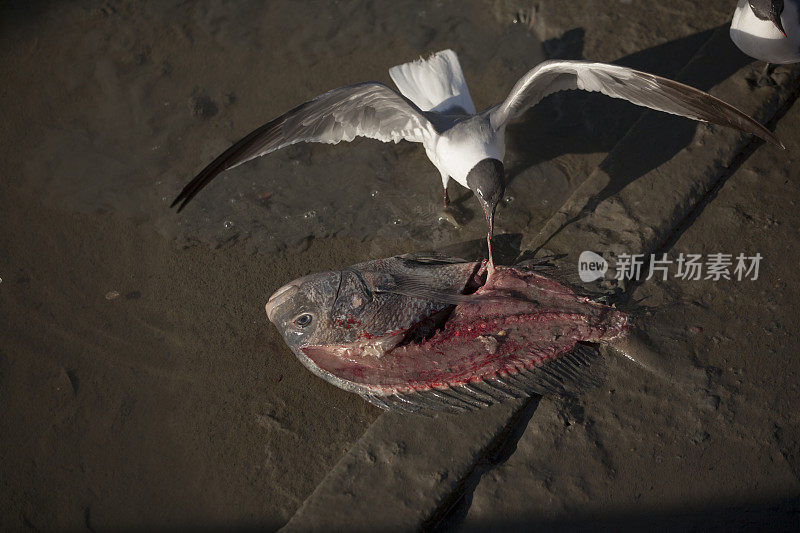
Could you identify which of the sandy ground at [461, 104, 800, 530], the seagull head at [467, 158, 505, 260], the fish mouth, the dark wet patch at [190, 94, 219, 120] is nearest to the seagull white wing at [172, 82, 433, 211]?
the seagull head at [467, 158, 505, 260]

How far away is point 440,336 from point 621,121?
211 centimetres

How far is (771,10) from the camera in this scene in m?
3.62

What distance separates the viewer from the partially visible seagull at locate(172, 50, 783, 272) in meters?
3.21

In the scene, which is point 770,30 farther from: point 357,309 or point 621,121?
point 357,309

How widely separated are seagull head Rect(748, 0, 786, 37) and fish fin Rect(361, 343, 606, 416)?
2.23m

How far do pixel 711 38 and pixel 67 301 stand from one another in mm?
4472

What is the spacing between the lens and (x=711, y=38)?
4.32m

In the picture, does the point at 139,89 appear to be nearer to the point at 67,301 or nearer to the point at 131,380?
the point at 67,301

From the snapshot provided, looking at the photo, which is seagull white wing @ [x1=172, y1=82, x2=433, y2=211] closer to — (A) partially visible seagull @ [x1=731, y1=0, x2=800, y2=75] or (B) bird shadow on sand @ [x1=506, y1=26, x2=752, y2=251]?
(B) bird shadow on sand @ [x1=506, y1=26, x2=752, y2=251]

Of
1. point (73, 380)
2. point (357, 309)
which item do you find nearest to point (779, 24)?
point (357, 309)

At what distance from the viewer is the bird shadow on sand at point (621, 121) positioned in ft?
12.5

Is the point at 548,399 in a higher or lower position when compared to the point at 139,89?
lower

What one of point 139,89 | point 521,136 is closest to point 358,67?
point 521,136

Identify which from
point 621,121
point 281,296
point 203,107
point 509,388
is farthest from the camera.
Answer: point 203,107
